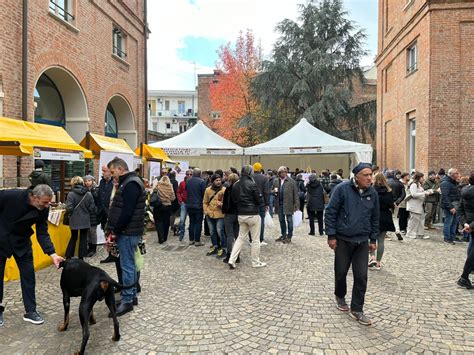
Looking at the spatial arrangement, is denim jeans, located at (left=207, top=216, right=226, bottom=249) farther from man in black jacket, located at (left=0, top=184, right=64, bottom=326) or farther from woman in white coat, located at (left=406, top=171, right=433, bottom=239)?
woman in white coat, located at (left=406, top=171, right=433, bottom=239)

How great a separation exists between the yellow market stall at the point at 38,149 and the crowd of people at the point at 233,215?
1.03ft

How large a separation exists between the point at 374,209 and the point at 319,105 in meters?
19.2

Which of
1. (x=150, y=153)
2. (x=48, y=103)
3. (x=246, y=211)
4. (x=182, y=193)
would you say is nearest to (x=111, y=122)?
(x=48, y=103)

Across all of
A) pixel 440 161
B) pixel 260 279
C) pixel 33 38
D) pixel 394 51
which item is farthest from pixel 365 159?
pixel 33 38

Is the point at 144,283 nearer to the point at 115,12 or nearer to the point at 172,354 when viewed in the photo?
the point at 172,354

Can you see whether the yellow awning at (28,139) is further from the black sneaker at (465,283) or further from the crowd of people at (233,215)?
the black sneaker at (465,283)

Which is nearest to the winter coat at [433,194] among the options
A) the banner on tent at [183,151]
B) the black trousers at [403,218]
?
the black trousers at [403,218]

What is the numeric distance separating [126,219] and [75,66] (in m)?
9.28

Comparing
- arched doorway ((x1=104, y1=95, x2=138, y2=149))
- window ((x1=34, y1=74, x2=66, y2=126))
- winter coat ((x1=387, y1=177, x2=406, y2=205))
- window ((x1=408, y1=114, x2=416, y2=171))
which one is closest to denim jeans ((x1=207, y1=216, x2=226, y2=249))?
winter coat ((x1=387, y1=177, x2=406, y2=205))

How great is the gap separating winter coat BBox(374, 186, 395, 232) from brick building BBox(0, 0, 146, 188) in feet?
28.1

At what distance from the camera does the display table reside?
216 inches

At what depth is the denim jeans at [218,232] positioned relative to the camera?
23.1 feet

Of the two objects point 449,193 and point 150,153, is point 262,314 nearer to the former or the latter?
point 449,193

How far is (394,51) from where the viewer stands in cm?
1688
